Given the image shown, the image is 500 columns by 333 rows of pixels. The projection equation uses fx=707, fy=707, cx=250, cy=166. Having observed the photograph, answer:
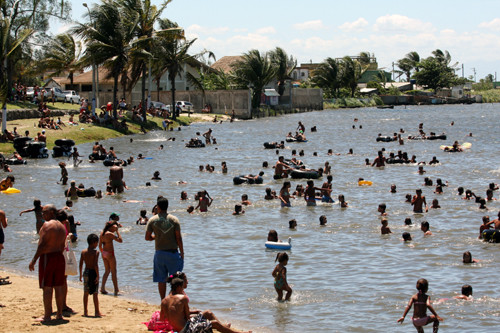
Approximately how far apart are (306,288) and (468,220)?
1002cm

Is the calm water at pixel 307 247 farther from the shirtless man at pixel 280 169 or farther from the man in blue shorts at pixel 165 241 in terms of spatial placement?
the man in blue shorts at pixel 165 241

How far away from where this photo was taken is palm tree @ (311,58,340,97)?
437 feet

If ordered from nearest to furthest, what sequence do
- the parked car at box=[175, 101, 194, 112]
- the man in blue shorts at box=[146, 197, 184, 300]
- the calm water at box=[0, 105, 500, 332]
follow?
1. the man in blue shorts at box=[146, 197, 184, 300]
2. the calm water at box=[0, 105, 500, 332]
3. the parked car at box=[175, 101, 194, 112]

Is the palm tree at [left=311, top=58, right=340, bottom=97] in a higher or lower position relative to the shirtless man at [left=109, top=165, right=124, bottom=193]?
higher

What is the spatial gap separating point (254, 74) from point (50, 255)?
8722cm

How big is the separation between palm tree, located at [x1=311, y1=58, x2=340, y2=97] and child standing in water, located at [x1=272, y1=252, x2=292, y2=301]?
397 feet

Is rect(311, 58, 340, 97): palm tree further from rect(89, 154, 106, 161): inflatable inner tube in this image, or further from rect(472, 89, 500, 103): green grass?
rect(89, 154, 106, 161): inflatable inner tube

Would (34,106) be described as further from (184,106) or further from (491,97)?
(491,97)

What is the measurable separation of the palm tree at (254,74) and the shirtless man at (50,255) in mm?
85639

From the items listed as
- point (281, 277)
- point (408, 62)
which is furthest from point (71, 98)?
point (408, 62)

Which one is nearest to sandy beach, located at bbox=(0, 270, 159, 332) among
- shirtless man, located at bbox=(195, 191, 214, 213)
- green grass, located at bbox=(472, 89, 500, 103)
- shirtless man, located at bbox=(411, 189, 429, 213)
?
shirtless man, located at bbox=(195, 191, 214, 213)

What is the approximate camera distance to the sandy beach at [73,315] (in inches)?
443

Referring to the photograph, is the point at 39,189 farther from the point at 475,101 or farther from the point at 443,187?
the point at 475,101

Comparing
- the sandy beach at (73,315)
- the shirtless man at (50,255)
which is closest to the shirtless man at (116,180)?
the sandy beach at (73,315)
